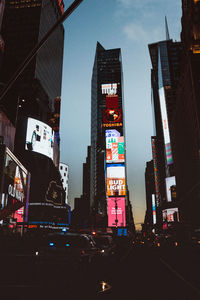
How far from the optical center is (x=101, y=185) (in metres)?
184

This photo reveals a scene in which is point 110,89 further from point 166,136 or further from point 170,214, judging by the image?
point 170,214

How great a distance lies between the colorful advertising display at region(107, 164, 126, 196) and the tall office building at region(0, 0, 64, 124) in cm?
2933

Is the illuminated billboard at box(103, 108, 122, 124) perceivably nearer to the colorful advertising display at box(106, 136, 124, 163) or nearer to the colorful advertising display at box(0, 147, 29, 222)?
the colorful advertising display at box(106, 136, 124, 163)

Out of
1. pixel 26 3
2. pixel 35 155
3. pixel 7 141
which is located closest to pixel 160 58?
pixel 26 3

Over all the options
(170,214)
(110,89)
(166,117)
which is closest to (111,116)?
(110,89)

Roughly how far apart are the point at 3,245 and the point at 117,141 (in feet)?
190

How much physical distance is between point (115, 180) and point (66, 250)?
199 ft

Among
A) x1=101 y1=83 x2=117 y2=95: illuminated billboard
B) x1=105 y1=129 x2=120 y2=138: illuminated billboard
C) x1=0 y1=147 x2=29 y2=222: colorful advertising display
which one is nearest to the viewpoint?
x1=0 y1=147 x2=29 y2=222: colorful advertising display

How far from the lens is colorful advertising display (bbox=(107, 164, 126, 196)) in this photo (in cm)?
6888

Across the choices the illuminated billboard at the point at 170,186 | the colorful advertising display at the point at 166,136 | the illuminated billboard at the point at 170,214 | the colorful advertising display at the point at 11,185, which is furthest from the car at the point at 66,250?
the colorful advertising display at the point at 166,136

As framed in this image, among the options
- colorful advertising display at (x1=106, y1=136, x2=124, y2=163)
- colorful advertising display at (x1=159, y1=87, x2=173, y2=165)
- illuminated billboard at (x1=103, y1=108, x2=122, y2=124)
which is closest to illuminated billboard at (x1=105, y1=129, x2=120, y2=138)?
colorful advertising display at (x1=106, y1=136, x2=124, y2=163)

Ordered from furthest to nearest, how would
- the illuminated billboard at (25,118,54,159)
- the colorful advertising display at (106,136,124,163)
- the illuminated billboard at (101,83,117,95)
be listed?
the illuminated billboard at (101,83,117,95), the colorful advertising display at (106,136,124,163), the illuminated billboard at (25,118,54,159)

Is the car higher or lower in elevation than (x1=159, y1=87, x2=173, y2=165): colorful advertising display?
lower

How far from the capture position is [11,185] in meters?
25.3
